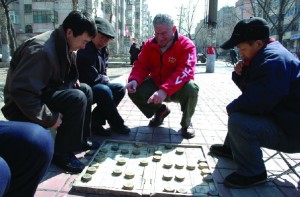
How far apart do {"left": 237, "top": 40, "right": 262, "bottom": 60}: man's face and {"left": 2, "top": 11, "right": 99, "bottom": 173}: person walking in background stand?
1.19 m

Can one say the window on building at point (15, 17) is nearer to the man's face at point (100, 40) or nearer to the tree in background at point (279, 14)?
the tree in background at point (279, 14)

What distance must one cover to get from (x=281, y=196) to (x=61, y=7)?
42.5 meters

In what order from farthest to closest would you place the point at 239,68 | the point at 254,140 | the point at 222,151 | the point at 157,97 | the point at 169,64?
the point at 169,64 → the point at 157,97 → the point at 222,151 → the point at 239,68 → the point at 254,140

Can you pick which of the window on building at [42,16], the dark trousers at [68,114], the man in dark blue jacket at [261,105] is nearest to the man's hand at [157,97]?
the dark trousers at [68,114]

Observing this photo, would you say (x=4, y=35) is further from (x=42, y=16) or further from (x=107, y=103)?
(x=107, y=103)

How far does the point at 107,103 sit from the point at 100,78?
0.98ft

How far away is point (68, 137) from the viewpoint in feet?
8.30

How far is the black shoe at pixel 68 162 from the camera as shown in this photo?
254 centimetres

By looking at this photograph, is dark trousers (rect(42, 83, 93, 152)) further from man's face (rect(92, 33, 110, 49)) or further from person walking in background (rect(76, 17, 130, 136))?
man's face (rect(92, 33, 110, 49))

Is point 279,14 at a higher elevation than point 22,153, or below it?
higher

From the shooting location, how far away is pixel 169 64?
364 centimetres

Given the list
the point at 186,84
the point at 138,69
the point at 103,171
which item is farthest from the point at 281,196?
the point at 138,69

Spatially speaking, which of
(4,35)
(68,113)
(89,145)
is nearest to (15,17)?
(4,35)

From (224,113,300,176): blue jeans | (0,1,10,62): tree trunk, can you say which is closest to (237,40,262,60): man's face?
(224,113,300,176): blue jeans
